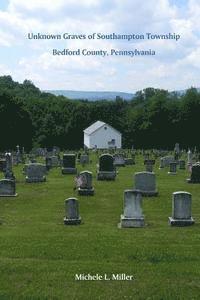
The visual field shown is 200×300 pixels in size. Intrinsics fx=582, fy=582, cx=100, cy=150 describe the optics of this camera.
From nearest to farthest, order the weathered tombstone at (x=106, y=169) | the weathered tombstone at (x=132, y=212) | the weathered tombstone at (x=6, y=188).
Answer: the weathered tombstone at (x=132, y=212) < the weathered tombstone at (x=6, y=188) < the weathered tombstone at (x=106, y=169)

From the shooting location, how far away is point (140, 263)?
41.2 feet

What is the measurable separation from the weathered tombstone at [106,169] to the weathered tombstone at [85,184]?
245 inches

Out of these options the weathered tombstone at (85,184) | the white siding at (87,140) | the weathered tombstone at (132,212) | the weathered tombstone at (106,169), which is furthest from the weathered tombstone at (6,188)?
the white siding at (87,140)

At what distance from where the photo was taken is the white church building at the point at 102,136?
324ft

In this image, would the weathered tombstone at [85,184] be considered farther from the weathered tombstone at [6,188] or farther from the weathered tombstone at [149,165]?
the weathered tombstone at [149,165]

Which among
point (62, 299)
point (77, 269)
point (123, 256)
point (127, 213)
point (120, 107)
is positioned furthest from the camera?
point (120, 107)

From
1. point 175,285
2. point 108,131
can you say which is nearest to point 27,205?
point 175,285

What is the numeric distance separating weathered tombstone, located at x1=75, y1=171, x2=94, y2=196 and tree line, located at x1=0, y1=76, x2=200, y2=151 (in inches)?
2059

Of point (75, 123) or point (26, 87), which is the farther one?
point (26, 87)

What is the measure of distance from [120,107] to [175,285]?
328 ft

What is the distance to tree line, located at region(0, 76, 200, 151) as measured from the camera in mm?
90312

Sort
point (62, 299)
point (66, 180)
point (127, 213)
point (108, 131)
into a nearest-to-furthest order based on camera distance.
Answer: point (62, 299) → point (127, 213) → point (66, 180) → point (108, 131)

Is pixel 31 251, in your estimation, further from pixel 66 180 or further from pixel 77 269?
pixel 66 180

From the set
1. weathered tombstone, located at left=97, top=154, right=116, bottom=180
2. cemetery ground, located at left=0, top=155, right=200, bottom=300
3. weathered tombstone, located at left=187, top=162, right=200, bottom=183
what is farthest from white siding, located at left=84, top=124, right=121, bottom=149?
cemetery ground, located at left=0, top=155, right=200, bottom=300
